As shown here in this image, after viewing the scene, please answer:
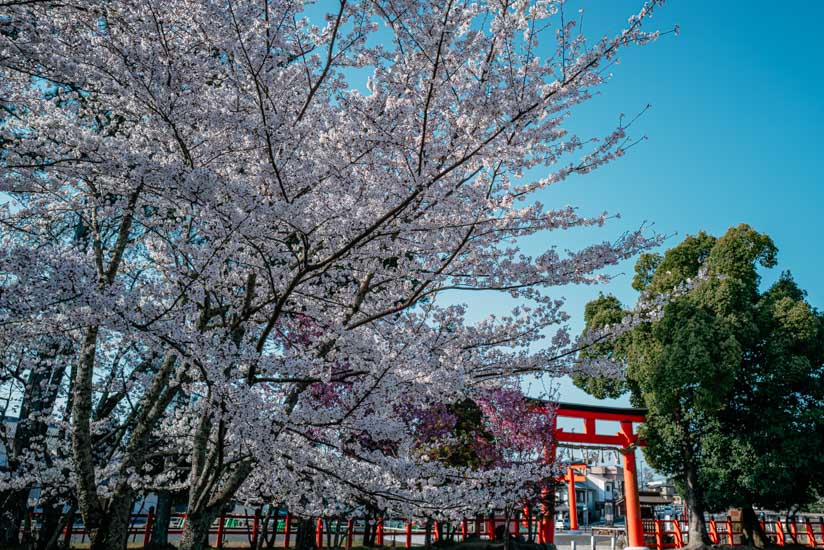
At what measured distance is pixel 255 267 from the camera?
453 cm

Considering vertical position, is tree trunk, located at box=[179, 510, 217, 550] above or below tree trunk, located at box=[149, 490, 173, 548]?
above

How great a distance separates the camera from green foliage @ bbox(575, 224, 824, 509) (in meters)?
14.3

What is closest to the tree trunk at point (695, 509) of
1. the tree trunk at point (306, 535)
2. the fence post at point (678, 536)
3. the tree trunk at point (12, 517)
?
the fence post at point (678, 536)

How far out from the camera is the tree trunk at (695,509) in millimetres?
15367

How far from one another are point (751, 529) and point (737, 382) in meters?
4.46

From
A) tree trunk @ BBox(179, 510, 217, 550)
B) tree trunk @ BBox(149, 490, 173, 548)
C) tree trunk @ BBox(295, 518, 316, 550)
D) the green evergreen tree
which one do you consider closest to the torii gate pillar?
the green evergreen tree

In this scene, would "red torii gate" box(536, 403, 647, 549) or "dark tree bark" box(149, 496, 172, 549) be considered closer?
"dark tree bark" box(149, 496, 172, 549)

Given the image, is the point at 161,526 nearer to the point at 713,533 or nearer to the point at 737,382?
the point at 737,382

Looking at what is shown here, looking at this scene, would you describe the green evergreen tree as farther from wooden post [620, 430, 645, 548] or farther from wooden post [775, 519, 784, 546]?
wooden post [775, 519, 784, 546]

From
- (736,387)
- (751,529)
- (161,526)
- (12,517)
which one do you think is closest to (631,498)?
(751,529)

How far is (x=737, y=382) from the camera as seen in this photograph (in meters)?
15.7

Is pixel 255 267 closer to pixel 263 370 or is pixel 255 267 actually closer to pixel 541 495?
pixel 263 370

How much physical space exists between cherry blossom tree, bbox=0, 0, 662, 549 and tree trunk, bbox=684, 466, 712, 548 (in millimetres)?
13620

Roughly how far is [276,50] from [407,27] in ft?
2.96
